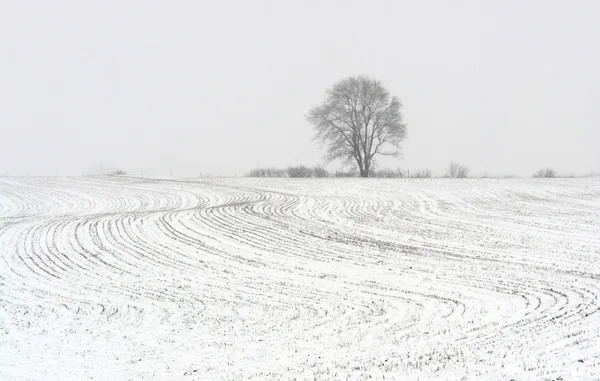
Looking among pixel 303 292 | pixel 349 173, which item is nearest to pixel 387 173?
pixel 349 173

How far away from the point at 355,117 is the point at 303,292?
47125 millimetres

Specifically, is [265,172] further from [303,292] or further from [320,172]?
[303,292]

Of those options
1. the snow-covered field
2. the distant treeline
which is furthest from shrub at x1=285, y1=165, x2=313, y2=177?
the snow-covered field

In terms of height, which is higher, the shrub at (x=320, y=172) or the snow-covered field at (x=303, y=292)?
the shrub at (x=320, y=172)

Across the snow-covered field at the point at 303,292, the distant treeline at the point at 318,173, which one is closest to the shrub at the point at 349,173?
the distant treeline at the point at 318,173

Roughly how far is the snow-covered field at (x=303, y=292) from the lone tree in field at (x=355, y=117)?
2808 cm

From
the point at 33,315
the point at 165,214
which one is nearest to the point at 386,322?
the point at 33,315

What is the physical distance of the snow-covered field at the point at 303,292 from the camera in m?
9.40

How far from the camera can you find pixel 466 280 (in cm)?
1573

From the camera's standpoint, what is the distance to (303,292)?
50.2ft

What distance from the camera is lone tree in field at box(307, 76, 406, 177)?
60031 millimetres

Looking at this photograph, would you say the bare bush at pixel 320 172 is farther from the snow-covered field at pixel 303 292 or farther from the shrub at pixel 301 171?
the snow-covered field at pixel 303 292

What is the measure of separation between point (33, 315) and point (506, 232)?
18.8 metres

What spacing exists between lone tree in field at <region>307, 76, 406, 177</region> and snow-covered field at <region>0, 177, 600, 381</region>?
2808cm
